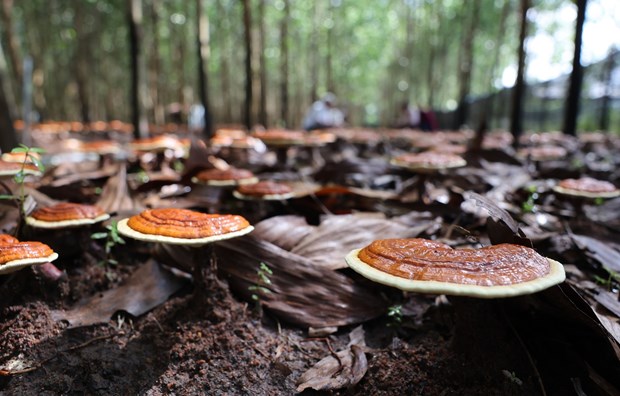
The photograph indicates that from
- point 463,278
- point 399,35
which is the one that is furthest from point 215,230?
point 399,35

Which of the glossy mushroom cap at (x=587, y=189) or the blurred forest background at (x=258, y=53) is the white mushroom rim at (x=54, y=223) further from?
the blurred forest background at (x=258, y=53)

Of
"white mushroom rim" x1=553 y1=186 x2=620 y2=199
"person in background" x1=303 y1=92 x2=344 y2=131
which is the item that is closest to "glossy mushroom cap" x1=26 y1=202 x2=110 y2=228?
"white mushroom rim" x1=553 y1=186 x2=620 y2=199

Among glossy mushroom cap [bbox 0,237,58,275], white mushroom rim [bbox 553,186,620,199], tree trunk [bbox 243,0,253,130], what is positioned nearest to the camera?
glossy mushroom cap [bbox 0,237,58,275]

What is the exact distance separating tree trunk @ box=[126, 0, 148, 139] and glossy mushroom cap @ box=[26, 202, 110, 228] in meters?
5.60

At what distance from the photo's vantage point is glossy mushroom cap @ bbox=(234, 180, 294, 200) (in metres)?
2.95

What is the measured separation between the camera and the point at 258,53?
1550 centimetres

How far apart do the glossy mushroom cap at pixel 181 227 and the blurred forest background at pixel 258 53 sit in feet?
20.9

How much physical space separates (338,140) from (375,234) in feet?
19.4

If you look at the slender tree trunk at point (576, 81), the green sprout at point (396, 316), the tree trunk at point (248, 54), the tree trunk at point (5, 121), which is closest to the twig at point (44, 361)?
the green sprout at point (396, 316)

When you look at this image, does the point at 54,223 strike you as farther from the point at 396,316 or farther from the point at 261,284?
the point at 396,316

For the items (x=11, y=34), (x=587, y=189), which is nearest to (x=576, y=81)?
(x=587, y=189)

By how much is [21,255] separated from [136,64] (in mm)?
6434

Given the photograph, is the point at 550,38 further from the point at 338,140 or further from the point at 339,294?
the point at 339,294

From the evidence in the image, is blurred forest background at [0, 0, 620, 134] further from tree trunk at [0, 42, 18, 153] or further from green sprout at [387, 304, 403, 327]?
green sprout at [387, 304, 403, 327]
